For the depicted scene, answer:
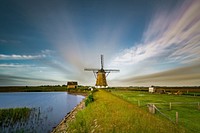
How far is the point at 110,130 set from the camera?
35.9 feet

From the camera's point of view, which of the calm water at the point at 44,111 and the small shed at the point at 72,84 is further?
the small shed at the point at 72,84

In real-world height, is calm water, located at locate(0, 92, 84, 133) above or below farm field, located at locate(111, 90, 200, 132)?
below

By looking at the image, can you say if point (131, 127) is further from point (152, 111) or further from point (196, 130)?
point (152, 111)

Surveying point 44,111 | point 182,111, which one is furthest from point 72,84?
point 182,111

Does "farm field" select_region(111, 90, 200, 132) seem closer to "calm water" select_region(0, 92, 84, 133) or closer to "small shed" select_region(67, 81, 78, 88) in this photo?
"calm water" select_region(0, 92, 84, 133)

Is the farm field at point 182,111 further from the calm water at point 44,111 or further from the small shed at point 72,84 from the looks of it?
the small shed at point 72,84

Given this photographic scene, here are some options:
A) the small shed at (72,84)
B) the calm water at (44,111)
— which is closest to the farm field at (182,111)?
the calm water at (44,111)

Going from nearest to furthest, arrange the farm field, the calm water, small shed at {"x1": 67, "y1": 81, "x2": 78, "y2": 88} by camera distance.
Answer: the farm field → the calm water → small shed at {"x1": 67, "y1": 81, "x2": 78, "y2": 88}

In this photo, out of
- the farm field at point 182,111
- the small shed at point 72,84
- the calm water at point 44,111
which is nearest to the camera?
the farm field at point 182,111

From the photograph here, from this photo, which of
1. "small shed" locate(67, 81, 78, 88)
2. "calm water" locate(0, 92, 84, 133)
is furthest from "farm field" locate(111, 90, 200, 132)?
"small shed" locate(67, 81, 78, 88)

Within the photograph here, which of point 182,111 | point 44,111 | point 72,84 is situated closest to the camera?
point 182,111

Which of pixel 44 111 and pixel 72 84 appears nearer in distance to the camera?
pixel 44 111

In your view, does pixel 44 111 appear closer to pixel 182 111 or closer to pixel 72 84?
pixel 182 111

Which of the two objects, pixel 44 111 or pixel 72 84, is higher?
pixel 72 84
